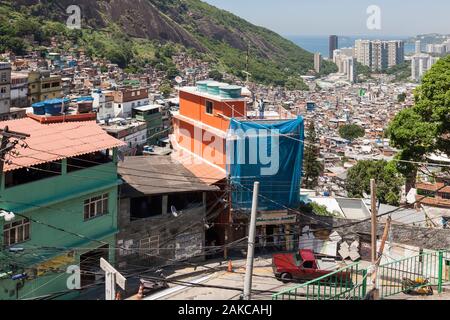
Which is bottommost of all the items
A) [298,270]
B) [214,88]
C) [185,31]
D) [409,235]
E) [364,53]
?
[298,270]

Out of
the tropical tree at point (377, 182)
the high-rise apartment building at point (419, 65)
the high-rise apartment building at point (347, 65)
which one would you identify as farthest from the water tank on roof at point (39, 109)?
the high-rise apartment building at point (347, 65)

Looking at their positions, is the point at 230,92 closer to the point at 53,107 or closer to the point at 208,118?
the point at 208,118

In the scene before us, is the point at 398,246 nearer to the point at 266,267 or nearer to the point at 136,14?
the point at 266,267

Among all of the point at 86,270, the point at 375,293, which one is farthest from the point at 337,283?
the point at 86,270

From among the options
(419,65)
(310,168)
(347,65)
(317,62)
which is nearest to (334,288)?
(310,168)

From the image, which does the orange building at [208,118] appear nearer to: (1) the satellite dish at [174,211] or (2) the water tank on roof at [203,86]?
(2) the water tank on roof at [203,86]

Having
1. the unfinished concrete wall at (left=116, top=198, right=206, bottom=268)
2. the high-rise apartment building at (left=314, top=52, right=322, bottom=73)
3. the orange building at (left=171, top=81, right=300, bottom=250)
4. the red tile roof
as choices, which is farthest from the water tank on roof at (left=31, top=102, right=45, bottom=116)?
the high-rise apartment building at (left=314, top=52, right=322, bottom=73)

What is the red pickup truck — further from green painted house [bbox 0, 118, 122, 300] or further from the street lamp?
the street lamp
